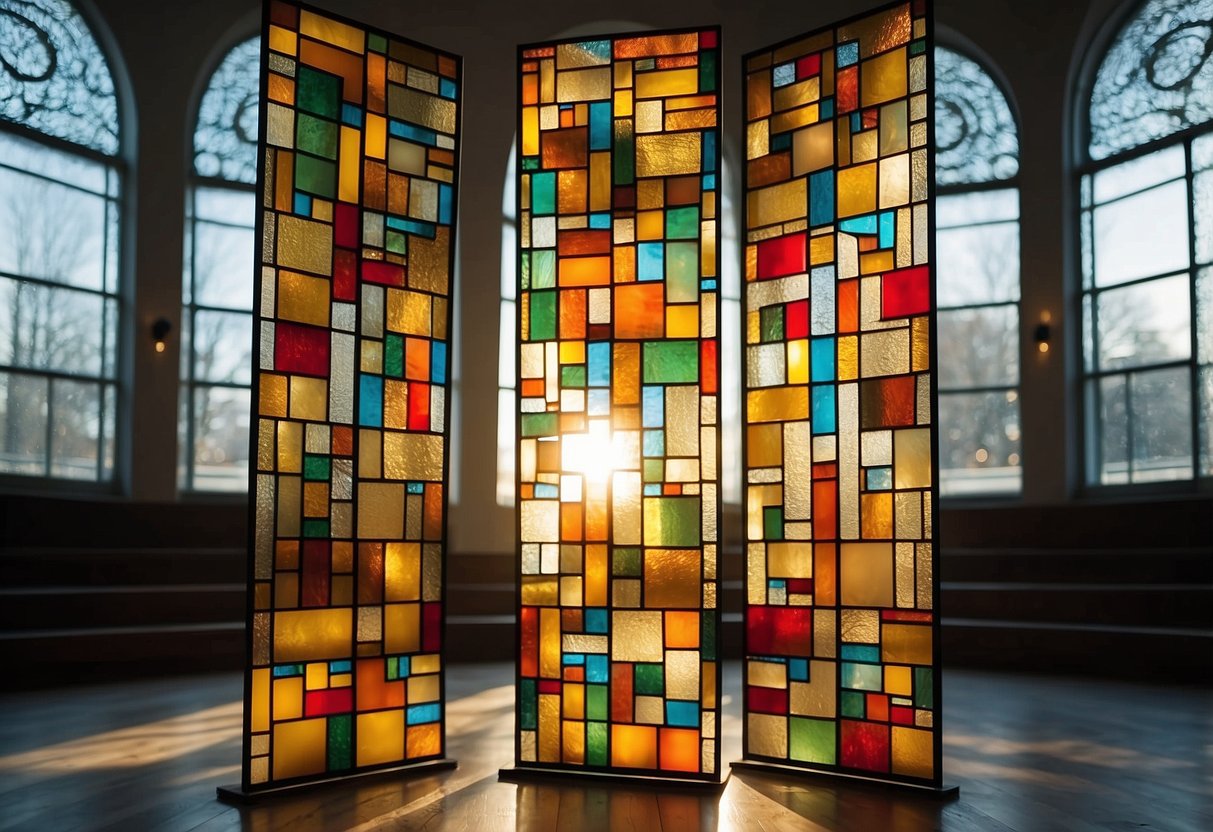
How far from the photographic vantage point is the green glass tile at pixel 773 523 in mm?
4293

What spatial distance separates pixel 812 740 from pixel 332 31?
3186mm

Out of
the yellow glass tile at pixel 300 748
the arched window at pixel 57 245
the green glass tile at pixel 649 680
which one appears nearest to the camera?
the yellow glass tile at pixel 300 748

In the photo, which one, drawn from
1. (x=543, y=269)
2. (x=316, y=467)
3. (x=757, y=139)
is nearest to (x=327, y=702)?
(x=316, y=467)

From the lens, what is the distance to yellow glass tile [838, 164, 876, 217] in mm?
4156

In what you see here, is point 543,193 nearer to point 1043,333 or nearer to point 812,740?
point 812,740

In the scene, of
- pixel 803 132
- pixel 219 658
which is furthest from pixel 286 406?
pixel 219 658

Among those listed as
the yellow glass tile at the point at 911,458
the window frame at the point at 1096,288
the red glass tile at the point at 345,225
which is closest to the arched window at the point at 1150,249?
the window frame at the point at 1096,288

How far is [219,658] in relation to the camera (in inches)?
272

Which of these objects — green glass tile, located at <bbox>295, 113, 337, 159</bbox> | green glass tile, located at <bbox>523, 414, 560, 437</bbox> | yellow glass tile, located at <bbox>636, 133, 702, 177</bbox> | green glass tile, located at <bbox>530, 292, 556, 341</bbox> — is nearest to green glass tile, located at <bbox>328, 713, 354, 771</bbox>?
green glass tile, located at <bbox>523, 414, 560, 437</bbox>

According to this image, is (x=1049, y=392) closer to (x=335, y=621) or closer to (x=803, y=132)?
(x=803, y=132)

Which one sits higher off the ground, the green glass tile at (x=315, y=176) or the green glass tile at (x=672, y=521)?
the green glass tile at (x=315, y=176)

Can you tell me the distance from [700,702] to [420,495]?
132 cm

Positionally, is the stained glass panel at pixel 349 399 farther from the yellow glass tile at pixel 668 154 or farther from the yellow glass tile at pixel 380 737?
the yellow glass tile at pixel 668 154

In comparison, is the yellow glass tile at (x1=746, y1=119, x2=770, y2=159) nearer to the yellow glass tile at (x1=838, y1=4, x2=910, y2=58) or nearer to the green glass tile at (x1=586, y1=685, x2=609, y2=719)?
the yellow glass tile at (x1=838, y1=4, x2=910, y2=58)
